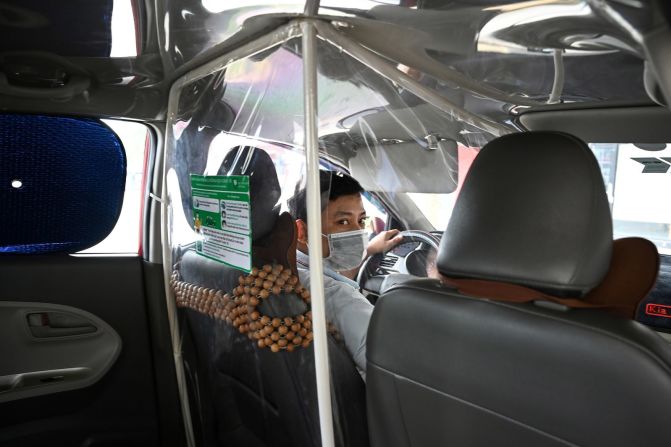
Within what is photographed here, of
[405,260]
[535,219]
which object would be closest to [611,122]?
[405,260]

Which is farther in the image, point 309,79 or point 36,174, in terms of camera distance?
point 36,174

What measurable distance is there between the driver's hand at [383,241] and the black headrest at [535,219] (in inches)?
24.7

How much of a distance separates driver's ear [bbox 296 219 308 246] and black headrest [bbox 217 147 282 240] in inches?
3.8

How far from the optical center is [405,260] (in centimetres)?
217

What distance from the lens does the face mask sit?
1.44m

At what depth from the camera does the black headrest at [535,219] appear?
Result: 3.32ft

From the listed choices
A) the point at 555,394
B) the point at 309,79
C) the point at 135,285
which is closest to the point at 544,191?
the point at 555,394

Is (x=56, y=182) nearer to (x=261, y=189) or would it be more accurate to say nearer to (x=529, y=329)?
(x=261, y=189)

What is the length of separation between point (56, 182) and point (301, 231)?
1.32 m

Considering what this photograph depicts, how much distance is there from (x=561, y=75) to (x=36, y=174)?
199 cm

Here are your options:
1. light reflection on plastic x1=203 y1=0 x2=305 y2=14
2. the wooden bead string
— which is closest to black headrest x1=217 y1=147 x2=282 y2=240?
the wooden bead string

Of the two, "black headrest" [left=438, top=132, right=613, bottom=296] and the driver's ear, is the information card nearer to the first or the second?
the driver's ear

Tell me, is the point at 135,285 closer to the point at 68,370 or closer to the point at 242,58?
the point at 68,370

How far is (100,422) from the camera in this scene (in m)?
2.20
